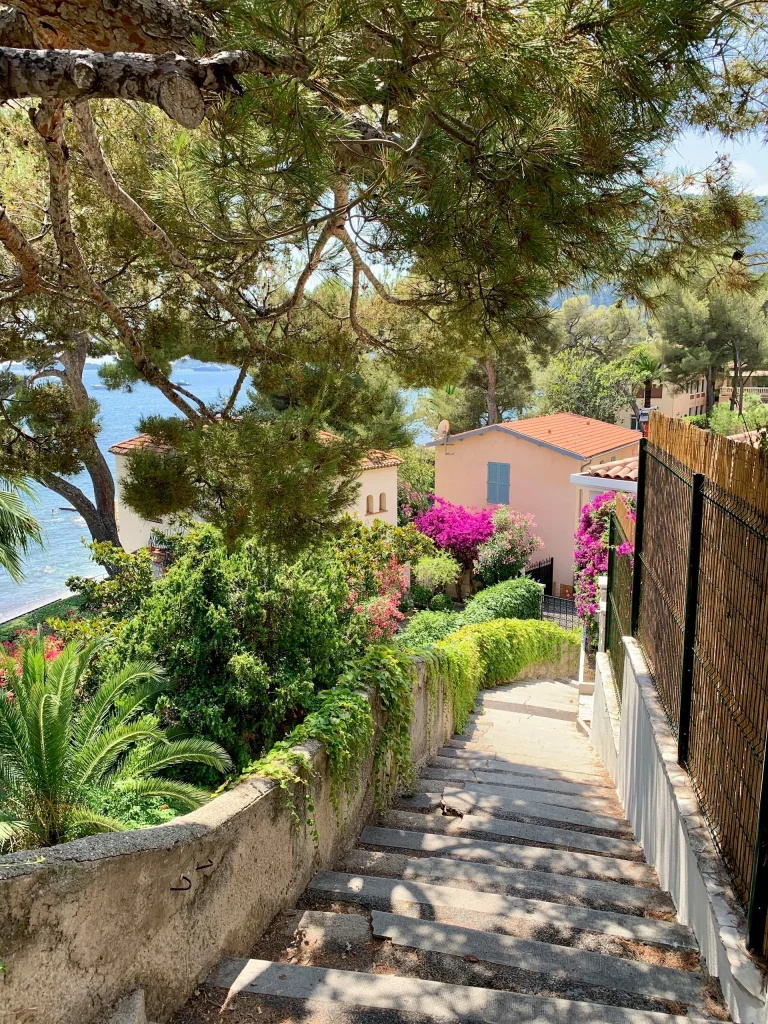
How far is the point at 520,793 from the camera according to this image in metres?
7.37

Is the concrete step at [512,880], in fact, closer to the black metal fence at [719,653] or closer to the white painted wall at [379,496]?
the black metal fence at [719,653]

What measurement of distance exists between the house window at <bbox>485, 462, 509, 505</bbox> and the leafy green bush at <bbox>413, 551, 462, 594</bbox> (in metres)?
4.05

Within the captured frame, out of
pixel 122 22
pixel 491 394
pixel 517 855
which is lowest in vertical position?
pixel 517 855

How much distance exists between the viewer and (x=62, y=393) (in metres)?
7.16

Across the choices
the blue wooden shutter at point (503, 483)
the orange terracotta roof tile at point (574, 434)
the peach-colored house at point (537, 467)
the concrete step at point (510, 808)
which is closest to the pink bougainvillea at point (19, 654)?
the concrete step at point (510, 808)

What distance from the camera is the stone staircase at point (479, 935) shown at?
3.44 m

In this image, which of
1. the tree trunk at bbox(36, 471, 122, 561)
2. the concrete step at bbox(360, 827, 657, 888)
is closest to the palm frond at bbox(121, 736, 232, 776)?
the concrete step at bbox(360, 827, 657, 888)

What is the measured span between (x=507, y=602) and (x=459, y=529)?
25.0ft

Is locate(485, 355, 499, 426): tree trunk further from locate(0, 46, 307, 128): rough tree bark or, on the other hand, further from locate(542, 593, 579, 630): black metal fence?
locate(0, 46, 307, 128): rough tree bark

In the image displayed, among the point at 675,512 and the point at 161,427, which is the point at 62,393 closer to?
the point at 161,427

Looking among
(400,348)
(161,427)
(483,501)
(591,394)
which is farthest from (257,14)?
(591,394)

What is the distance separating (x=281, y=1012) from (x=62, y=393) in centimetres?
532

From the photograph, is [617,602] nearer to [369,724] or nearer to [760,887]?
[369,724]

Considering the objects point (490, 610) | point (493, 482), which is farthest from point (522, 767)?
point (493, 482)
